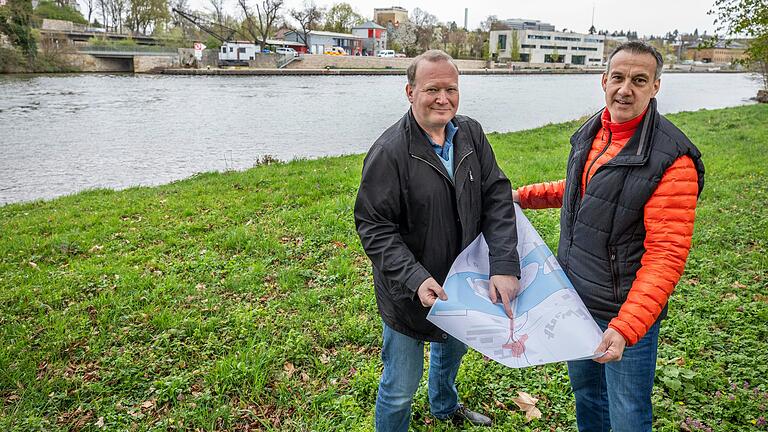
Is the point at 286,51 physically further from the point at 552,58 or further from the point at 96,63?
the point at 552,58

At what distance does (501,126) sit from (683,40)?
17581cm

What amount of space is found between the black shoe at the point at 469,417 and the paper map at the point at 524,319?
4.31 feet

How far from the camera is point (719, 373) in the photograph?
12.6ft

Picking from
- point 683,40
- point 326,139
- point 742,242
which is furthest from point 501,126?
point 683,40

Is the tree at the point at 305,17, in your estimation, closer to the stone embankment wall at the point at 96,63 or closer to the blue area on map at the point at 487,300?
the stone embankment wall at the point at 96,63

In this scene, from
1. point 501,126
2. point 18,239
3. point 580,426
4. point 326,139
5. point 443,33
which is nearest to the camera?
point 580,426

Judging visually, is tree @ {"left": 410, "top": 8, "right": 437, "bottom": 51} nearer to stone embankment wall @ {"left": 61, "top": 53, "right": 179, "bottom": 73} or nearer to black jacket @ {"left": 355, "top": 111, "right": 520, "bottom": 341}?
stone embankment wall @ {"left": 61, "top": 53, "right": 179, "bottom": 73}

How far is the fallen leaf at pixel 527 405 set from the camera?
3.54 meters

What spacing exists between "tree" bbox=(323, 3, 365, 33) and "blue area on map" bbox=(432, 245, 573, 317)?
4570 inches

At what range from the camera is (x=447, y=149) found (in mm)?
2645

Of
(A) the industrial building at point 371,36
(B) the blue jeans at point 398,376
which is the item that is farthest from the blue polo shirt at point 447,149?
(A) the industrial building at point 371,36

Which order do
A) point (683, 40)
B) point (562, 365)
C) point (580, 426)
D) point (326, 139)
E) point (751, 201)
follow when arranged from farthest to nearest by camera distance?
point (683, 40)
point (326, 139)
point (751, 201)
point (562, 365)
point (580, 426)

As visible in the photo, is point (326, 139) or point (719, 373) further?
point (326, 139)

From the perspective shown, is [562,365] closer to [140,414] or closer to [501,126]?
[140,414]
